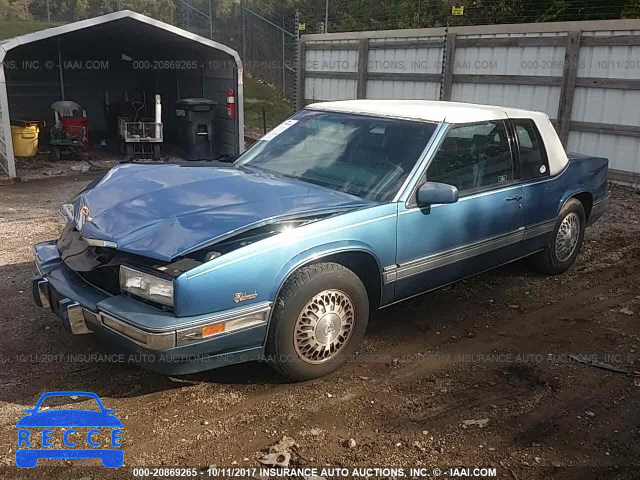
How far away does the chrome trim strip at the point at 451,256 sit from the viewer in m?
4.09

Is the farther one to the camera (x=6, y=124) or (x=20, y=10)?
(x=20, y=10)

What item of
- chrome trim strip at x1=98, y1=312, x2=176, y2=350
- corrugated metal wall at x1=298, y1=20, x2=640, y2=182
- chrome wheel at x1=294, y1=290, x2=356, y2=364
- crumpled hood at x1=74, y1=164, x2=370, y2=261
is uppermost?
corrugated metal wall at x1=298, y1=20, x2=640, y2=182

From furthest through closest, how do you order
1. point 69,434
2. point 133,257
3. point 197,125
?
point 197,125 < point 133,257 < point 69,434

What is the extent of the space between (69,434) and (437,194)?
2705 mm

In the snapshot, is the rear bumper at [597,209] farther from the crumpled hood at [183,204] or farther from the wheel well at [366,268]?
the crumpled hood at [183,204]

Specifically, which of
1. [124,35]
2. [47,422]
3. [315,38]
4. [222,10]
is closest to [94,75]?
[124,35]

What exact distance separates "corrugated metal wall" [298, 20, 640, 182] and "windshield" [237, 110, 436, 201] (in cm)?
700

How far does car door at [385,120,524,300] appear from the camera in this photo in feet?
13.6

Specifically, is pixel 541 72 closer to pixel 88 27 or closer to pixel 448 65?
pixel 448 65

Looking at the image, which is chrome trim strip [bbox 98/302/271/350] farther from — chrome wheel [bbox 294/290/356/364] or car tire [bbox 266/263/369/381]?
chrome wheel [bbox 294/290/356/364]

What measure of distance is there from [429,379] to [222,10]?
2676 cm

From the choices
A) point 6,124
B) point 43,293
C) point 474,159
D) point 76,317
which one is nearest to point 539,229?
point 474,159

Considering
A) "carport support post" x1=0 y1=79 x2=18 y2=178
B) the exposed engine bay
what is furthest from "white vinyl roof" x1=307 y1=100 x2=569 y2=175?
"carport support post" x1=0 y1=79 x2=18 y2=178

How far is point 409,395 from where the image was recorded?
3650 mm
